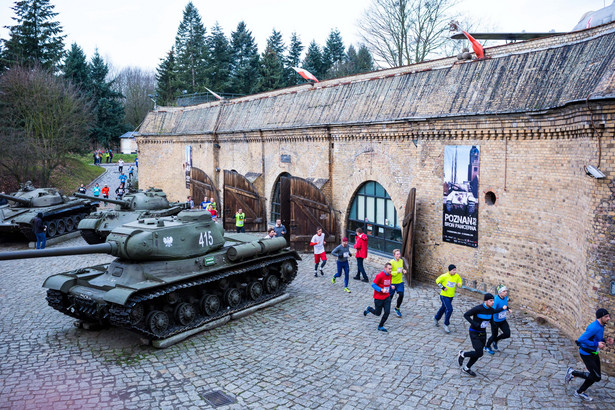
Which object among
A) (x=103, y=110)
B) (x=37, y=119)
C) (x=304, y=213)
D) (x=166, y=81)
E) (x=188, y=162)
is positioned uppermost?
(x=166, y=81)

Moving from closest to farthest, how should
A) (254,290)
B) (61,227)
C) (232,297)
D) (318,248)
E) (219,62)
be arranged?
(232,297), (254,290), (318,248), (61,227), (219,62)

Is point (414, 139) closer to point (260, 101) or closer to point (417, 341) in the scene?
point (417, 341)

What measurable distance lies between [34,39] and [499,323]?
43.5 m

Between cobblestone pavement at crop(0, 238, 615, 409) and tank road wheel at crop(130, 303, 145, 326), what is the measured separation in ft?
2.14

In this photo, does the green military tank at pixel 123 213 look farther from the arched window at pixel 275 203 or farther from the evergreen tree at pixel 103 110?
the evergreen tree at pixel 103 110

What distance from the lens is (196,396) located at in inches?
292

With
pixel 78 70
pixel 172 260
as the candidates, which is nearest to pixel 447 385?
pixel 172 260

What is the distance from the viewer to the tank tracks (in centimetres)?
878

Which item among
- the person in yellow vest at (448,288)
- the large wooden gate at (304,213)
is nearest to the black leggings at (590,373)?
the person in yellow vest at (448,288)

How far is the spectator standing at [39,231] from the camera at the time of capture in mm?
17266

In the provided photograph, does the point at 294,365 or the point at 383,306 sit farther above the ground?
the point at 383,306

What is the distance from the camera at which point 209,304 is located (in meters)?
10.4

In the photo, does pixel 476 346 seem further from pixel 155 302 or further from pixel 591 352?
pixel 155 302

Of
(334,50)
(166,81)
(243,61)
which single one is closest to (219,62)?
(243,61)
